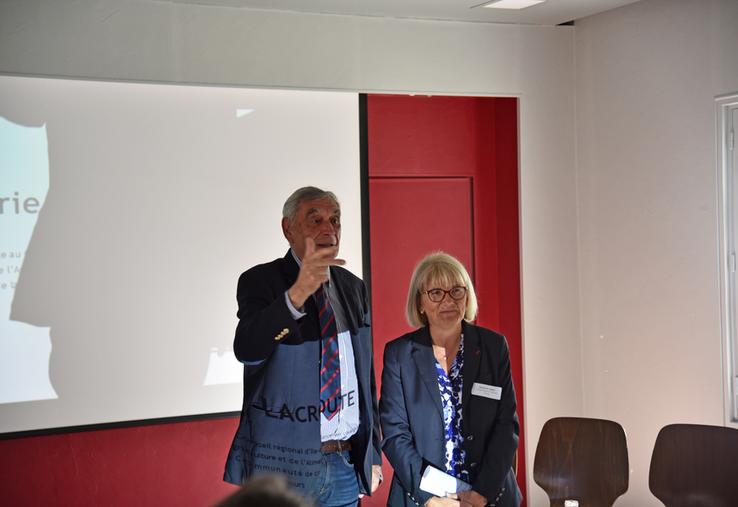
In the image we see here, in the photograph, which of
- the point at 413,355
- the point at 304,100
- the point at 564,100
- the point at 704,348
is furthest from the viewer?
the point at 564,100

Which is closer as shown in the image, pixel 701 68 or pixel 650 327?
pixel 701 68

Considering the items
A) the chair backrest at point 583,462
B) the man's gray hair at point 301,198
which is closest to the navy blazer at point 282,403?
the man's gray hair at point 301,198

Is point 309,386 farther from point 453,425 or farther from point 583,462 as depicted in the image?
point 583,462

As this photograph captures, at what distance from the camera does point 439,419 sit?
3400mm

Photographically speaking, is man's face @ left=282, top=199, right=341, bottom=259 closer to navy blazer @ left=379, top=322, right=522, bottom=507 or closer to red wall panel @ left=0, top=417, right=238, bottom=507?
navy blazer @ left=379, top=322, right=522, bottom=507

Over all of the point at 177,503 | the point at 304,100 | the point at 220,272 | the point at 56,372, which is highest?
the point at 304,100

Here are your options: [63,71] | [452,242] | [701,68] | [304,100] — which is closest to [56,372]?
[63,71]

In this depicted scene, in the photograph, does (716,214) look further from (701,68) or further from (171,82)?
(171,82)

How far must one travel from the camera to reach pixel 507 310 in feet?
19.0

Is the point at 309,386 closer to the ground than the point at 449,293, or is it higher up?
closer to the ground

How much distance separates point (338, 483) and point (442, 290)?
0.89 m

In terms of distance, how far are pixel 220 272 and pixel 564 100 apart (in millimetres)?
2509

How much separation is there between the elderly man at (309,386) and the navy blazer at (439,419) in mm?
251

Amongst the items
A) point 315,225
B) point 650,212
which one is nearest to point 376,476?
point 315,225
